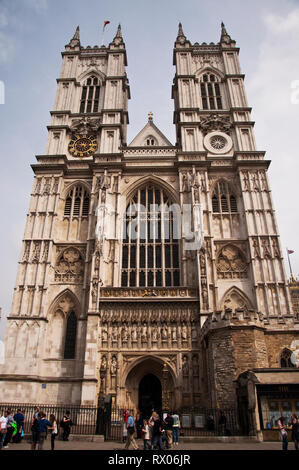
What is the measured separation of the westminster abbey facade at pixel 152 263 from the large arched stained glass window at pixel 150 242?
10 cm

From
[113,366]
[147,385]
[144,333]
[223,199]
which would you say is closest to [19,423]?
[113,366]

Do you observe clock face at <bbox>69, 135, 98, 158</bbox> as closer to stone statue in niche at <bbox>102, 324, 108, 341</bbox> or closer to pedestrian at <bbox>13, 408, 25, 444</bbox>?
stone statue in niche at <bbox>102, 324, 108, 341</bbox>

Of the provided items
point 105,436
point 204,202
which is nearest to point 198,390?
point 105,436

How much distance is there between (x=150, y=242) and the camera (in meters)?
26.4

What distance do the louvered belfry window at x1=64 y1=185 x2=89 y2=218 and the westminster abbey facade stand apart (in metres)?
0.11

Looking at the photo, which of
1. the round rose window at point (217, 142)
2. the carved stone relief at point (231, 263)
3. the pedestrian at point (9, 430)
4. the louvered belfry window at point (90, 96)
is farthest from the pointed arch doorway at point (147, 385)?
the louvered belfry window at point (90, 96)

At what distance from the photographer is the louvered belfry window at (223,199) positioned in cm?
2750

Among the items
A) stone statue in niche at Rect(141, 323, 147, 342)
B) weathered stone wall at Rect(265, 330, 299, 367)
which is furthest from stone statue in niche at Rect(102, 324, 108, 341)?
weathered stone wall at Rect(265, 330, 299, 367)

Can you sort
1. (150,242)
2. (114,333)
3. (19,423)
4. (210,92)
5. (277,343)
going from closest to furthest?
1. (19,423)
2. (277,343)
3. (114,333)
4. (150,242)
5. (210,92)

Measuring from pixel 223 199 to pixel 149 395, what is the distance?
15131 millimetres

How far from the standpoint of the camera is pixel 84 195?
28141mm

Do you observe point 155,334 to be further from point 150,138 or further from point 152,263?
point 150,138

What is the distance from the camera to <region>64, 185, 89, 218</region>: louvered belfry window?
27.4 meters

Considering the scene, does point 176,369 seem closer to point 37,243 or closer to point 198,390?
point 198,390
